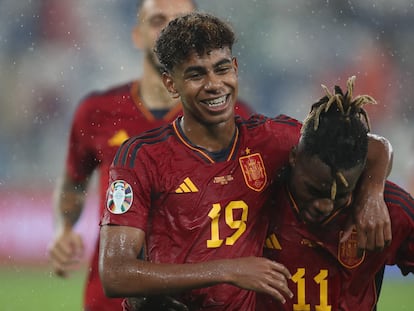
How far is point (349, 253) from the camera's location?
3.06m

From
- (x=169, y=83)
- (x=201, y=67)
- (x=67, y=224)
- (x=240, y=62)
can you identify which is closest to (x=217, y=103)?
(x=201, y=67)

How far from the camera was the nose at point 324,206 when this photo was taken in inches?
112

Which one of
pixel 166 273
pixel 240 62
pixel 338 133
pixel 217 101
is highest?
pixel 240 62

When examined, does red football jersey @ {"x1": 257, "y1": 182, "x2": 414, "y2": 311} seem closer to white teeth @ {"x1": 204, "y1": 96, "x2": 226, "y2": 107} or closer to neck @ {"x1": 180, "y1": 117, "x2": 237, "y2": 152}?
neck @ {"x1": 180, "y1": 117, "x2": 237, "y2": 152}

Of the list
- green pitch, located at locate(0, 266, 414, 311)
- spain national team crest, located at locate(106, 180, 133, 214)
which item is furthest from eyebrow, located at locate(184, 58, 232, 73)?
green pitch, located at locate(0, 266, 414, 311)

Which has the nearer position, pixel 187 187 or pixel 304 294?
pixel 187 187

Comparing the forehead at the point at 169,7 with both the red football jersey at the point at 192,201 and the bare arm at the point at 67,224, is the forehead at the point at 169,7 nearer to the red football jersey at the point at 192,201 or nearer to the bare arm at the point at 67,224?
the bare arm at the point at 67,224

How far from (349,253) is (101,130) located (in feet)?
6.21

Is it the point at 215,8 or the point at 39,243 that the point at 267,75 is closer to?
the point at 215,8

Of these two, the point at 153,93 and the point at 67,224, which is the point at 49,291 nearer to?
the point at 67,224

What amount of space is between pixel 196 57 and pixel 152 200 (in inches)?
21.2

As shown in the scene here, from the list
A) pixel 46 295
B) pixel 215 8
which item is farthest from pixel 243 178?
pixel 215 8

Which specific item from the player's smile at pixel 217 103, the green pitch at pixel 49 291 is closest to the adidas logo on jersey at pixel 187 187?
the player's smile at pixel 217 103

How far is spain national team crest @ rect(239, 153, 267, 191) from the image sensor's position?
3.02m
